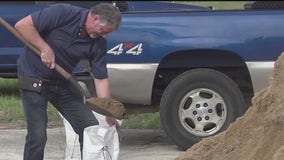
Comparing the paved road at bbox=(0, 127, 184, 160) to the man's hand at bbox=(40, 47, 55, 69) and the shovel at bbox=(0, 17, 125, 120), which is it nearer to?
the shovel at bbox=(0, 17, 125, 120)

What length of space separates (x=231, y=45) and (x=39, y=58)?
2.27m

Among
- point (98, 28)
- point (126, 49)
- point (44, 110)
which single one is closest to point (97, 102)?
point (44, 110)

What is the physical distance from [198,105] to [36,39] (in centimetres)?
230

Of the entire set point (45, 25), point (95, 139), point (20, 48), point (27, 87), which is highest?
point (45, 25)

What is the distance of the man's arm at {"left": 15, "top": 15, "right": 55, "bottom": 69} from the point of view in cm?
524

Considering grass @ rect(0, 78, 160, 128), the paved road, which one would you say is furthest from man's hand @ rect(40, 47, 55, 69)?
grass @ rect(0, 78, 160, 128)

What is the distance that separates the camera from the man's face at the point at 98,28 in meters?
5.17

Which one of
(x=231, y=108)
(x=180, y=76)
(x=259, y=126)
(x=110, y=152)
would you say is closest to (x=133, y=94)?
(x=180, y=76)

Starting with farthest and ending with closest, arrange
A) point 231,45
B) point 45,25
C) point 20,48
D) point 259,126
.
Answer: point 20,48
point 231,45
point 45,25
point 259,126

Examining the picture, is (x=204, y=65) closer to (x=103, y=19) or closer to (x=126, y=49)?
A: (x=126, y=49)

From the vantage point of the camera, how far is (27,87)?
17.8 feet

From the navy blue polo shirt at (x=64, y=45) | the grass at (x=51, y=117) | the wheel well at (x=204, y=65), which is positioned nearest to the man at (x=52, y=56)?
the navy blue polo shirt at (x=64, y=45)

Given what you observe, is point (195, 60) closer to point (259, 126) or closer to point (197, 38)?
point (197, 38)

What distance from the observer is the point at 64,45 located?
544cm
